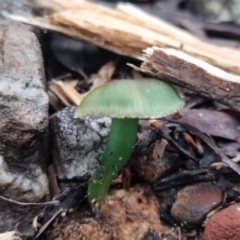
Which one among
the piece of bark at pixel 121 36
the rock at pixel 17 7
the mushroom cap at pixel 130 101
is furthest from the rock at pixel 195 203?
the rock at pixel 17 7

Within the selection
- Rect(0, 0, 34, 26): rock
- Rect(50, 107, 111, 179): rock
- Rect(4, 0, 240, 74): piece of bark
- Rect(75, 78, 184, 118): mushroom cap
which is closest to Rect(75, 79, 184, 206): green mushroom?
Rect(75, 78, 184, 118): mushroom cap

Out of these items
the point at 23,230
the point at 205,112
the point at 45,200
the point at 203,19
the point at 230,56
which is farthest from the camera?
the point at 203,19

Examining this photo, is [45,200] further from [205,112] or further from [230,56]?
[230,56]

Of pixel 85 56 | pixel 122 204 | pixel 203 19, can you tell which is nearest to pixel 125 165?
pixel 122 204

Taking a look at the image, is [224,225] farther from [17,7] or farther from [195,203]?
[17,7]

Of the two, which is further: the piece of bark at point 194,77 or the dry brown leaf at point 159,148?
the dry brown leaf at point 159,148

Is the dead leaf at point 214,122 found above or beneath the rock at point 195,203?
above

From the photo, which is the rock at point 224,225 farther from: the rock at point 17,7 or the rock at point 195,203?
the rock at point 17,7

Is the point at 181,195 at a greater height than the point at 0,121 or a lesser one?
lesser
